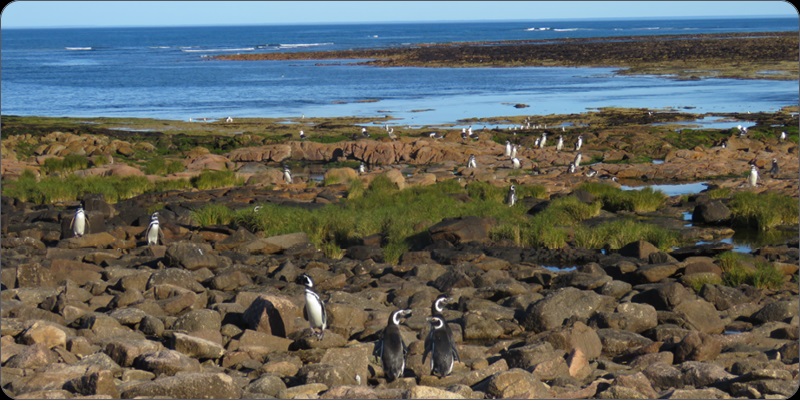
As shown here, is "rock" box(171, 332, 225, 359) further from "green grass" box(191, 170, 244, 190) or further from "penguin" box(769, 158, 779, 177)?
"penguin" box(769, 158, 779, 177)

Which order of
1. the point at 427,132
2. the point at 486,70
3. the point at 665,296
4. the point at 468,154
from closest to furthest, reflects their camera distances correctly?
the point at 665,296
the point at 468,154
the point at 427,132
the point at 486,70

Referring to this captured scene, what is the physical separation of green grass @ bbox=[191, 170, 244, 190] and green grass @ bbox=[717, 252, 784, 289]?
540 inches

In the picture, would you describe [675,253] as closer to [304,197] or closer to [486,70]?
[304,197]

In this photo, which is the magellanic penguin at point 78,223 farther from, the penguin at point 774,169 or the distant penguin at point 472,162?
the penguin at point 774,169

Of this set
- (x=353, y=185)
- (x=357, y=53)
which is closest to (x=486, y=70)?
(x=357, y=53)

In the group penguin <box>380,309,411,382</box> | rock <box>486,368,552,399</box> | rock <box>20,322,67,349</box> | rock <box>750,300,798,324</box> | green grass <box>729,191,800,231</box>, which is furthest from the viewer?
green grass <box>729,191,800,231</box>

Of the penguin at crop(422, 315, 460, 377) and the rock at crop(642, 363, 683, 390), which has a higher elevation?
the penguin at crop(422, 315, 460, 377)

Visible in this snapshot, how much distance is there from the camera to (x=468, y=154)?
3162 cm

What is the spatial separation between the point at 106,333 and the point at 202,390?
2.98 meters

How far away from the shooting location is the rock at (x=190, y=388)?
8.30 meters

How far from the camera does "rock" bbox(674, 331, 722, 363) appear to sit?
403 inches

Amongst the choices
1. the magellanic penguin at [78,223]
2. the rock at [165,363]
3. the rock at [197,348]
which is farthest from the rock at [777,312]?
the magellanic penguin at [78,223]

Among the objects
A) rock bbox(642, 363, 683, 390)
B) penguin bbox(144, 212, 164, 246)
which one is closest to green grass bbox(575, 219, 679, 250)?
penguin bbox(144, 212, 164, 246)

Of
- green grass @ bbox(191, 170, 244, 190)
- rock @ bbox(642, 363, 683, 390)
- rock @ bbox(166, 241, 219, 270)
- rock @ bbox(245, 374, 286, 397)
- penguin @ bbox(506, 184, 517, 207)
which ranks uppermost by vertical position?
rock @ bbox(245, 374, 286, 397)
